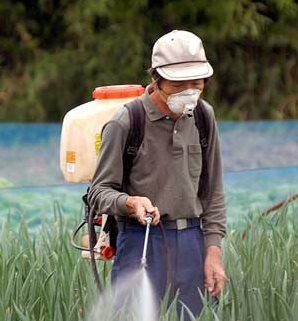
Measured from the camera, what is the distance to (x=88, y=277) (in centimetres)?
312

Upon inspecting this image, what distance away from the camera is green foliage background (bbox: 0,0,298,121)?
388 inches

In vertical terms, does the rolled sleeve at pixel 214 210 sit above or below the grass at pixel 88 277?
above

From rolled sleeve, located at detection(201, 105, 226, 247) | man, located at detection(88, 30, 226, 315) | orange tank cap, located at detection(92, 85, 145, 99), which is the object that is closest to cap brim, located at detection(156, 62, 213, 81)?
man, located at detection(88, 30, 226, 315)

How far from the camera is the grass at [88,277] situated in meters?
2.81

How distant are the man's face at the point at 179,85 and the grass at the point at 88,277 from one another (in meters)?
0.48

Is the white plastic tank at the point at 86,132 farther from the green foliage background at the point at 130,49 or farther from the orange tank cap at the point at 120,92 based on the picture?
the green foliage background at the point at 130,49

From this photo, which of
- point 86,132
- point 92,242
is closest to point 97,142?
point 86,132

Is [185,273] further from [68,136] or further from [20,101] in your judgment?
[20,101]

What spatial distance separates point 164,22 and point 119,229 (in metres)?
7.61

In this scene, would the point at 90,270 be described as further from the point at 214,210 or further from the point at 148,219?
the point at 148,219

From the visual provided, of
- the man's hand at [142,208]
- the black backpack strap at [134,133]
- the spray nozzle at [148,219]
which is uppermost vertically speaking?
the black backpack strap at [134,133]

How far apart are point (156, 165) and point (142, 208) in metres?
0.18

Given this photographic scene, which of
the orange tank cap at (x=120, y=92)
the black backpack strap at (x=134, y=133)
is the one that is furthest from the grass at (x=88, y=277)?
the orange tank cap at (x=120, y=92)

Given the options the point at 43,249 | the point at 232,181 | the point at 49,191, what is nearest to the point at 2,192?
the point at 49,191
